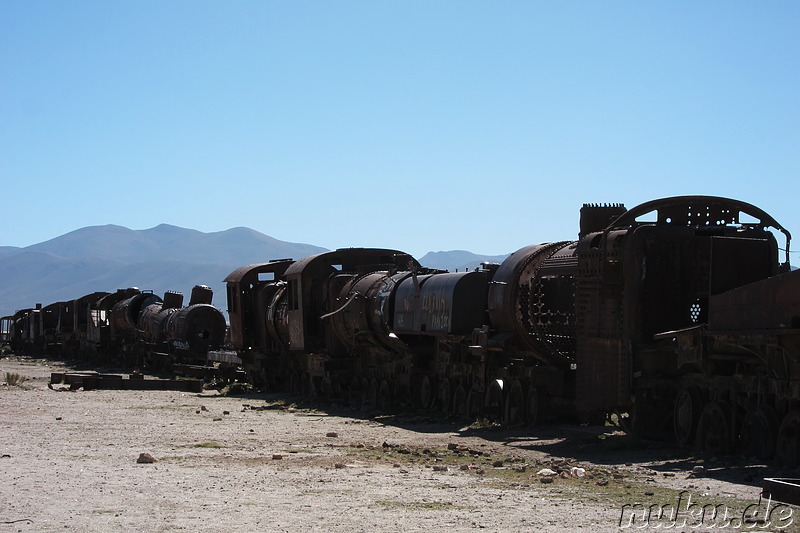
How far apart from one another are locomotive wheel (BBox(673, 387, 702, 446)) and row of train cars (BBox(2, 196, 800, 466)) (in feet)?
0.07

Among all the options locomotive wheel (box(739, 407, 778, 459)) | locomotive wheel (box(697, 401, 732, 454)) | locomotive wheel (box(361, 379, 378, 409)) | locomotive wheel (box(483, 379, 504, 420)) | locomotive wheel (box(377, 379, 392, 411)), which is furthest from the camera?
locomotive wheel (box(361, 379, 378, 409))

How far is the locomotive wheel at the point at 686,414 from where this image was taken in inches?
595

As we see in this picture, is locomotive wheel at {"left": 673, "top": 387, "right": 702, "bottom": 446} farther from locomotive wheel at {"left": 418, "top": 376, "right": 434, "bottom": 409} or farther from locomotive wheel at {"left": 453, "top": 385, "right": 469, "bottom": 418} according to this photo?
locomotive wheel at {"left": 418, "top": 376, "right": 434, "bottom": 409}

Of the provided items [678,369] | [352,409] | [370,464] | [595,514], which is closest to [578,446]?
[678,369]

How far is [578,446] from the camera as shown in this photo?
1648cm

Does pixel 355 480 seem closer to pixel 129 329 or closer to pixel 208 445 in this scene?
pixel 208 445

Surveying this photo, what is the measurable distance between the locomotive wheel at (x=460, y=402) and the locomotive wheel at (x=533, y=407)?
280 centimetres

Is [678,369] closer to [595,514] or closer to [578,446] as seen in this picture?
[578,446]

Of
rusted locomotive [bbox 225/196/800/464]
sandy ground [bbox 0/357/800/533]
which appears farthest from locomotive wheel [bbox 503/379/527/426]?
sandy ground [bbox 0/357/800/533]

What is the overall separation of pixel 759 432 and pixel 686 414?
1.97m

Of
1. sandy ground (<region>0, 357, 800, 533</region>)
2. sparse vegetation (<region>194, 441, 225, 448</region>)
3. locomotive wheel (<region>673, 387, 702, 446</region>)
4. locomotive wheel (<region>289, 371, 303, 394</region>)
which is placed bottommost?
sparse vegetation (<region>194, 441, 225, 448</region>)

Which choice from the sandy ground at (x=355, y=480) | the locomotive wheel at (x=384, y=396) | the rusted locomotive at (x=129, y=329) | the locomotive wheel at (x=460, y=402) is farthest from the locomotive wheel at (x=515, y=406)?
the rusted locomotive at (x=129, y=329)

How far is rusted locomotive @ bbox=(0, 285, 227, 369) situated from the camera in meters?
44.0

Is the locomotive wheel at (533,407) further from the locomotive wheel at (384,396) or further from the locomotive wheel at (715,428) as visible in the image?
the locomotive wheel at (384,396)
